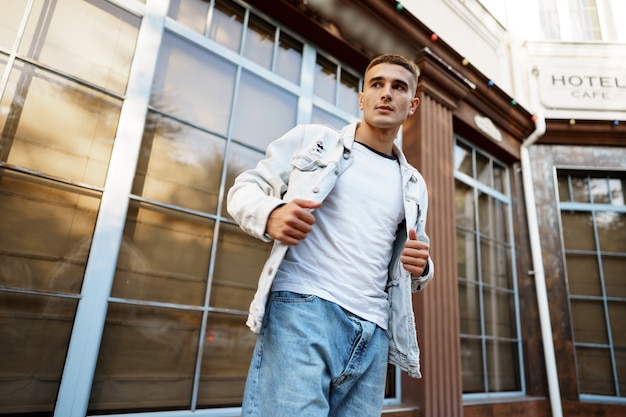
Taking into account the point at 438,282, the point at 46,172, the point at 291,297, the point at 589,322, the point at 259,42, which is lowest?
the point at 291,297

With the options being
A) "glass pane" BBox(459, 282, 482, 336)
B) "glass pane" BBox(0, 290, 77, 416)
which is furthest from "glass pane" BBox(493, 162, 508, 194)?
"glass pane" BBox(0, 290, 77, 416)

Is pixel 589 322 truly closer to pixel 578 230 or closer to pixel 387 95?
pixel 578 230

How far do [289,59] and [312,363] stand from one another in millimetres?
2547

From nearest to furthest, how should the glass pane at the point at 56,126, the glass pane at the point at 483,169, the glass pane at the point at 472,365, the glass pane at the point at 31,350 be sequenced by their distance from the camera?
the glass pane at the point at 31,350 → the glass pane at the point at 56,126 → the glass pane at the point at 472,365 → the glass pane at the point at 483,169

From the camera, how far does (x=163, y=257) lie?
212cm

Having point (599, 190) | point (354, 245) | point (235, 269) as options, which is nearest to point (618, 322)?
point (599, 190)

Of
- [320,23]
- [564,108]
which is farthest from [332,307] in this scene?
[564,108]

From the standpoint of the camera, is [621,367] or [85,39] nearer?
[85,39]

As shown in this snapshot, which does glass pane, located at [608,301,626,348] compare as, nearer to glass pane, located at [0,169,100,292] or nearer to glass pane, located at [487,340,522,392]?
glass pane, located at [487,340,522,392]

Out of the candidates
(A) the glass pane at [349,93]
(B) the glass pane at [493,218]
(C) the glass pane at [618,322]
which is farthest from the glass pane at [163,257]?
(C) the glass pane at [618,322]

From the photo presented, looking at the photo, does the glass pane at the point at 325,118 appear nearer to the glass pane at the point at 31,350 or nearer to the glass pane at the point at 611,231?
the glass pane at the point at 31,350

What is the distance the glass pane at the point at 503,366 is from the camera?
3.92 metres

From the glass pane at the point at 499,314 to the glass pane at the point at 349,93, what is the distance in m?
2.38

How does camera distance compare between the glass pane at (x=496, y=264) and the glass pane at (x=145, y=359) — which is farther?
the glass pane at (x=496, y=264)
